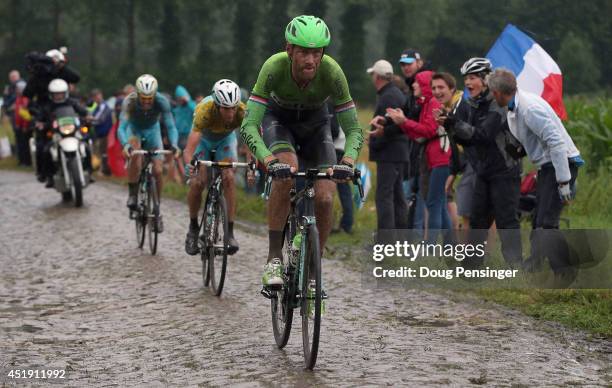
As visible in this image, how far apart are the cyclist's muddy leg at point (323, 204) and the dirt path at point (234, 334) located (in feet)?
2.65

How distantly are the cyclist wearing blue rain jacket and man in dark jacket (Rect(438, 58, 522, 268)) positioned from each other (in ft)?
14.1

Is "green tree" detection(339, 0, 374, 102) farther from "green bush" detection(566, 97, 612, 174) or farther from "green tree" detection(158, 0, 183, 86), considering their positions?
"green bush" detection(566, 97, 612, 174)

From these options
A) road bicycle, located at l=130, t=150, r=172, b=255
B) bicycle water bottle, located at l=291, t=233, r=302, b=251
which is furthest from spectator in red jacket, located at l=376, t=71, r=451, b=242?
bicycle water bottle, located at l=291, t=233, r=302, b=251

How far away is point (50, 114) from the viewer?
19.4 metres

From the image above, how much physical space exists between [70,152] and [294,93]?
1063 cm

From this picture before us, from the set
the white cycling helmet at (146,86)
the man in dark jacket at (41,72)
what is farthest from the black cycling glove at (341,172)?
the man in dark jacket at (41,72)

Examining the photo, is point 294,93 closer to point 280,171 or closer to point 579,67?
point 280,171

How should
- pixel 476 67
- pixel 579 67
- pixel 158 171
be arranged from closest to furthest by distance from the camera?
1. pixel 476 67
2. pixel 158 171
3. pixel 579 67

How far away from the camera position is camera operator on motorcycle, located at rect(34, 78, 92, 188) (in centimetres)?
1923

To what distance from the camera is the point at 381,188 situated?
41.9ft

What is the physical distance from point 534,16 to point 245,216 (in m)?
11.0

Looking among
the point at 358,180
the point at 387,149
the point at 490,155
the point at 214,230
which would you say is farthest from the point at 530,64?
the point at 358,180

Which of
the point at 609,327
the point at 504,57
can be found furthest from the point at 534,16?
the point at 609,327

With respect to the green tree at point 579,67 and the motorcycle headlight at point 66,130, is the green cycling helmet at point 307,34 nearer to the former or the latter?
the motorcycle headlight at point 66,130
